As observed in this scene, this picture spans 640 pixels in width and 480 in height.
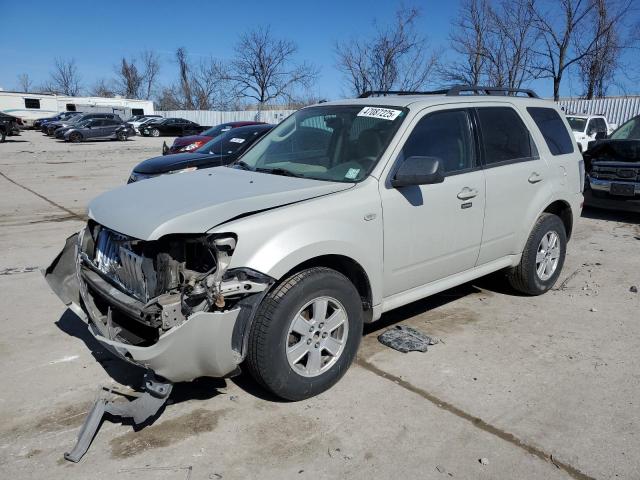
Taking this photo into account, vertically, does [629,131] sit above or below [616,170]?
above

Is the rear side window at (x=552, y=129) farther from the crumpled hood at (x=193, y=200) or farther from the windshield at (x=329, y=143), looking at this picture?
the crumpled hood at (x=193, y=200)

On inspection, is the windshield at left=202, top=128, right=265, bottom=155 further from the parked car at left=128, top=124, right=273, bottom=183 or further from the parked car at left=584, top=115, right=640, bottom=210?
the parked car at left=584, top=115, right=640, bottom=210

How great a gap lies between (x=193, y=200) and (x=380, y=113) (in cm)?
166

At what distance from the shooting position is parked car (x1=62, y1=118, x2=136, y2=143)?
32594mm

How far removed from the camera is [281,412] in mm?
3324

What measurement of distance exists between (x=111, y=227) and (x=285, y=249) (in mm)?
1108

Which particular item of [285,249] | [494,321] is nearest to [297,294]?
[285,249]

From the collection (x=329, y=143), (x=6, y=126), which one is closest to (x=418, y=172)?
(x=329, y=143)

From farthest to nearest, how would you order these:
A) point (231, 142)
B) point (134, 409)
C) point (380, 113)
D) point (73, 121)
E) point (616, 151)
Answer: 1. point (73, 121)
2. point (231, 142)
3. point (616, 151)
4. point (380, 113)
5. point (134, 409)

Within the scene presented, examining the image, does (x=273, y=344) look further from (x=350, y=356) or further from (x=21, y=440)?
(x=21, y=440)

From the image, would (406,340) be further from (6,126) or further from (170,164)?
(6,126)

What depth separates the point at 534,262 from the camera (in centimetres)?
512

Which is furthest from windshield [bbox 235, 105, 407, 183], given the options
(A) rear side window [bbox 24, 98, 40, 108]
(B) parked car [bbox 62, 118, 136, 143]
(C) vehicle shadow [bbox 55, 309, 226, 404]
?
(A) rear side window [bbox 24, 98, 40, 108]

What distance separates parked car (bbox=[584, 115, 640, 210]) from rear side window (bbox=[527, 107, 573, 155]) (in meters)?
4.18
